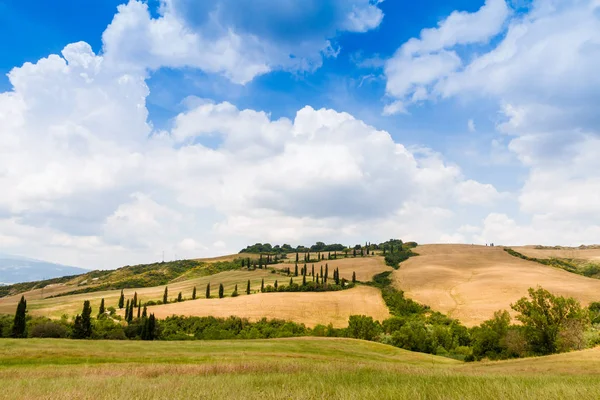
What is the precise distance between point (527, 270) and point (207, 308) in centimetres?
12782

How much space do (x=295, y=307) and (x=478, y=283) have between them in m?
70.1

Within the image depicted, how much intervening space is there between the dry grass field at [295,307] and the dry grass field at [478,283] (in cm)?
2068

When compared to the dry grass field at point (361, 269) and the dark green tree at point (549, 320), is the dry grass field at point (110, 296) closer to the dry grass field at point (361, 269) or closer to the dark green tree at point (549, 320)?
the dry grass field at point (361, 269)

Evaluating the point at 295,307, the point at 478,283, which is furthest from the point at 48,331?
the point at 478,283

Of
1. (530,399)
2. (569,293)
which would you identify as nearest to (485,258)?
(569,293)

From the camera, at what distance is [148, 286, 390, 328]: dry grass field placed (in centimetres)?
10750

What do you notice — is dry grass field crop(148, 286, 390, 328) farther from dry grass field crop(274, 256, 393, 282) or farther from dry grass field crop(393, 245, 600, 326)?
dry grass field crop(274, 256, 393, 282)

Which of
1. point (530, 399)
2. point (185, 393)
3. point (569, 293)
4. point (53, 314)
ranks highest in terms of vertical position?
point (530, 399)

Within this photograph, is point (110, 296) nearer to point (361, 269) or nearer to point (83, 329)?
point (83, 329)

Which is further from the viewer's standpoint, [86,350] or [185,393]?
[86,350]

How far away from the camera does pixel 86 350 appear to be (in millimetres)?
35344

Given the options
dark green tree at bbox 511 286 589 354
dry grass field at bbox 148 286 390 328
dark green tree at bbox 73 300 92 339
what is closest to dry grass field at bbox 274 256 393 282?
dry grass field at bbox 148 286 390 328

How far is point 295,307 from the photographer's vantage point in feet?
382

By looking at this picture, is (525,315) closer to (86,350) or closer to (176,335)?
(86,350)
